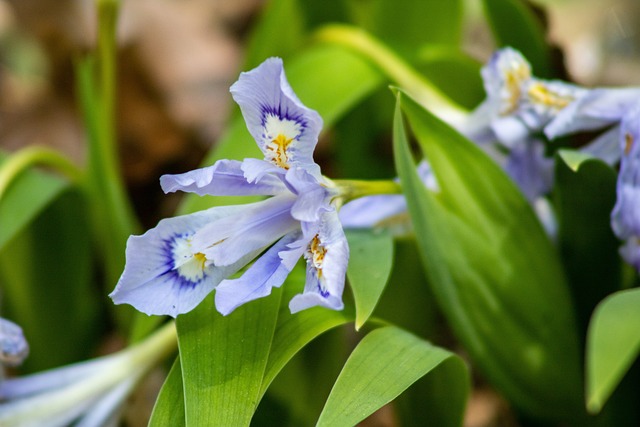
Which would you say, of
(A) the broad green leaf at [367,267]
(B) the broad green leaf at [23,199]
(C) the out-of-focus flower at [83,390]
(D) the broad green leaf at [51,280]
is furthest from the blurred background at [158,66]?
(A) the broad green leaf at [367,267]

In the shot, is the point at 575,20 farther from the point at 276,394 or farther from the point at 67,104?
the point at 276,394

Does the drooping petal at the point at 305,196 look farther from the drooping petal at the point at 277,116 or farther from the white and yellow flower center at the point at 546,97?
the white and yellow flower center at the point at 546,97

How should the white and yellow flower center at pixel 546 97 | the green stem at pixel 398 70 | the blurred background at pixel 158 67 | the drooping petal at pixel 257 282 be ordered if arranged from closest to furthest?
the drooping petal at pixel 257 282, the white and yellow flower center at pixel 546 97, the green stem at pixel 398 70, the blurred background at pixel 158 67

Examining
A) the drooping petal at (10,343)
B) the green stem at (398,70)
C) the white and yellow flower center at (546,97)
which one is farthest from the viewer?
the green stem at (398,70)

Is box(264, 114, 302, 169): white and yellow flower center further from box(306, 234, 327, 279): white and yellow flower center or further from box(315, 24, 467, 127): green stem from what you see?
box(315, 24, 467, 127): green stem

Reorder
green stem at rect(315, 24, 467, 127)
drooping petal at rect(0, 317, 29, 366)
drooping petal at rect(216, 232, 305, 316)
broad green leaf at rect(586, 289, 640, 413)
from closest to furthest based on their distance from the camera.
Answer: broad green leaf at rect(586, 289, 640, 413), drooping petal at rect(216, 232, 305, 316), drooping petal at rect(0, 317, 29, 366), green stem at rect(315, 24, 467, 127)

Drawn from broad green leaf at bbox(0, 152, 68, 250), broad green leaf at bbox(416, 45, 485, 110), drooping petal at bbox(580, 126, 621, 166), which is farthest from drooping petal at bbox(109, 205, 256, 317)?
broad green leaf at bbox(416, 45, 485, 110)

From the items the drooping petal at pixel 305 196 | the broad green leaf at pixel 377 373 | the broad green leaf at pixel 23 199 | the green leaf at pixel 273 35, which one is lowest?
the broad green leaf at pixel 377 373

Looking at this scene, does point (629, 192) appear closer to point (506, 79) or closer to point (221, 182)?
point (506, 79)
